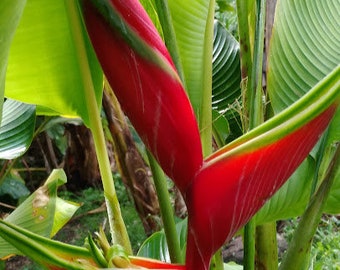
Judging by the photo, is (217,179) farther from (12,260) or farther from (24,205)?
(12,260)

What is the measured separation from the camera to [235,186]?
381 millimetres

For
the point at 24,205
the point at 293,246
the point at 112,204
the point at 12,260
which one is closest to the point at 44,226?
the point at 24,205

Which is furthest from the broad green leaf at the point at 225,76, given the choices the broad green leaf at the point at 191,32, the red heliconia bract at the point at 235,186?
the red heliconia bract at the point at 235,186

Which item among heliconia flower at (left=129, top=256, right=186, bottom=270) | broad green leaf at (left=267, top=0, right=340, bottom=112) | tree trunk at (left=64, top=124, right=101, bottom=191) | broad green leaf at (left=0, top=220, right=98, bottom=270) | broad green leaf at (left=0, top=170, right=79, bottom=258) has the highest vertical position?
broad green leaf at (left=267, top=0, right=340, bottom=112)

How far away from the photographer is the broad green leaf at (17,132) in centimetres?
73

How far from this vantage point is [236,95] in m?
0.80

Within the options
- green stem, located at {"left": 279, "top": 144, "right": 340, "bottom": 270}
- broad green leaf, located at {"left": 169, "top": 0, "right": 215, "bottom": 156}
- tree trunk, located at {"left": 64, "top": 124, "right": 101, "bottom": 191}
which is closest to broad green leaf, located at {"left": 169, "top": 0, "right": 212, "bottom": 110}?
broad green leaf, located at {"left": 169, "top": 0, "right": 215, "bottom": 156}

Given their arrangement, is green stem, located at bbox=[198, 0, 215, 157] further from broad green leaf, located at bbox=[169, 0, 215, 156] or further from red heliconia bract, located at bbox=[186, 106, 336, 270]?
red heliconia bract, located at bbox=[186, 106, 336, 270]

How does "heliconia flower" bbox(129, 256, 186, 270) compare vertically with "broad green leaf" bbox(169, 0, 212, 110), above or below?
below

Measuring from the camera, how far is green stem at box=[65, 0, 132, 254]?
52 cm

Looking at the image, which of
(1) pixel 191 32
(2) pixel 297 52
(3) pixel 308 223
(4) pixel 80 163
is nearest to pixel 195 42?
(1) pixel 191 32

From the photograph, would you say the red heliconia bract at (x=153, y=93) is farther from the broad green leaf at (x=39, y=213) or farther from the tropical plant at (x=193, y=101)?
the broad green leaf at (x=39, y=213)

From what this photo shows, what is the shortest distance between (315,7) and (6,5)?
0.40 meters

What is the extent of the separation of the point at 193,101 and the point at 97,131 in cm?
11
